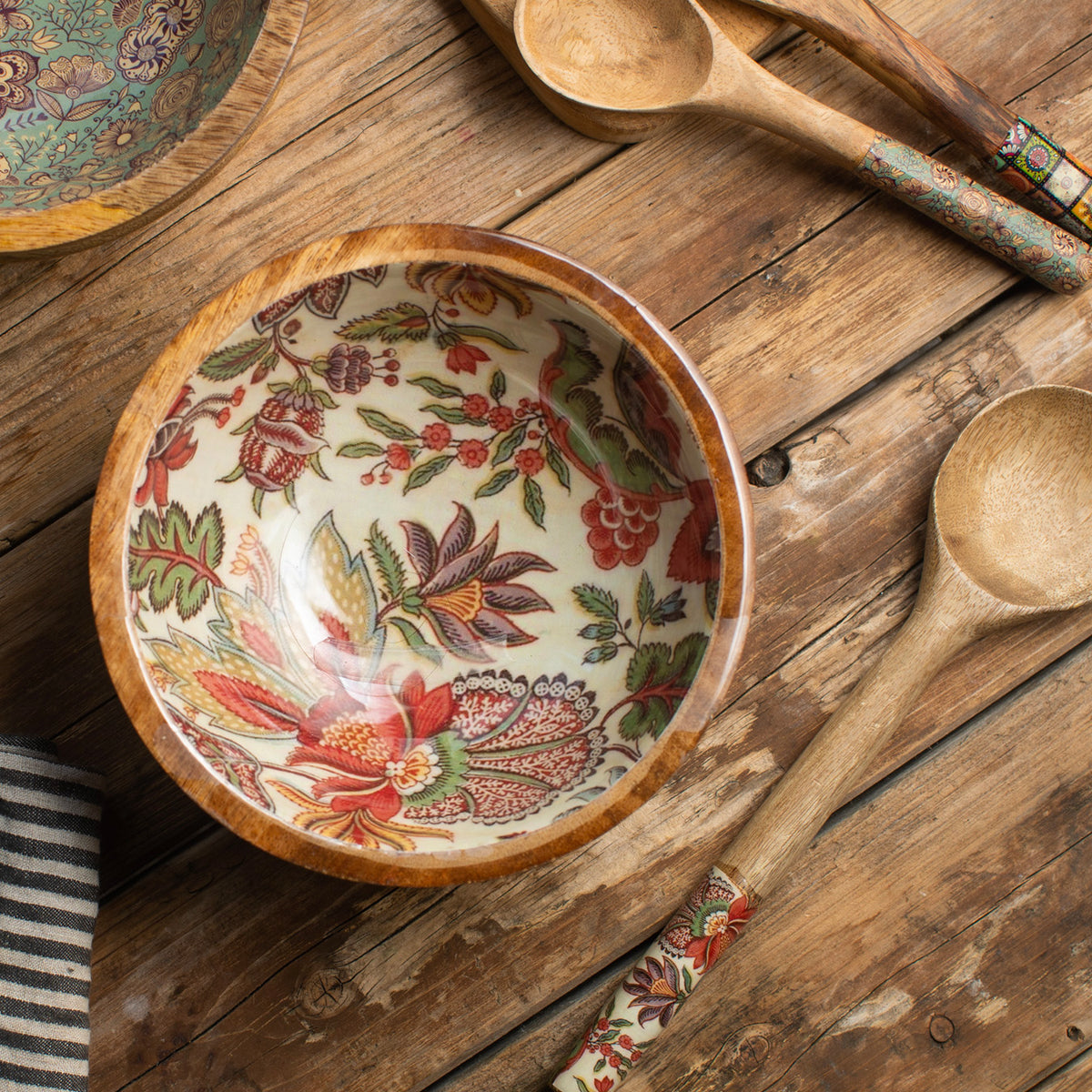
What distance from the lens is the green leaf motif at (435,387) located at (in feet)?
2.16

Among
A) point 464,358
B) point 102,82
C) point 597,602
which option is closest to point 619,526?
point 597,602

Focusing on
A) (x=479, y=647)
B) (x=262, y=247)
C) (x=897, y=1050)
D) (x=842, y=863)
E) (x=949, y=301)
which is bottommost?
(x=897, y=1050)

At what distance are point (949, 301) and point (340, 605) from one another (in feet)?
1.67

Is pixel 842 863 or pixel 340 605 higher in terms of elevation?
pixel 340 605

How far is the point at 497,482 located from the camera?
0.67 metres

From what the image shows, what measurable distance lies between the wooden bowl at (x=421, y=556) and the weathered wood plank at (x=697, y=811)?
128 mm

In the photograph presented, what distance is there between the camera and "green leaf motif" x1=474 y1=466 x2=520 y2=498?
2.19ft

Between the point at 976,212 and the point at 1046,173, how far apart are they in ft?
0.19

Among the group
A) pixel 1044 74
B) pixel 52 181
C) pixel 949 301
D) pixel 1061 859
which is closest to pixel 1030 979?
pixel 1061 859

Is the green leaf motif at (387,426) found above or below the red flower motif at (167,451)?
below

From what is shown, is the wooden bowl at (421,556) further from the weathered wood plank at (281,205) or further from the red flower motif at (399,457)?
the weathered wood plank at (281,205)

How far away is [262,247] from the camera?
0.67 m

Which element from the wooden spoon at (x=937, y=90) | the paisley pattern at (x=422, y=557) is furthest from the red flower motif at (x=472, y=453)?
the wooden spoon at (x=937, y=90)

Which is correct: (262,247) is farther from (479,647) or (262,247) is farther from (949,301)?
(949,301)
